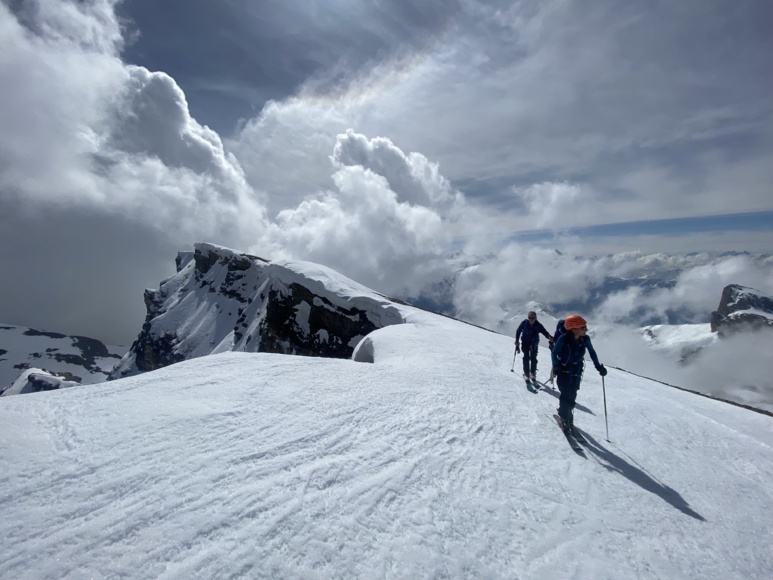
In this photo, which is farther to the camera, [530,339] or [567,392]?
[530,339]

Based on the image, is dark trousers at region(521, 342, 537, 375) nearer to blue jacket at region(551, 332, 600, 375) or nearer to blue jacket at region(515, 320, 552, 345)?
blue jacket at region(515, 320, 552, 345)

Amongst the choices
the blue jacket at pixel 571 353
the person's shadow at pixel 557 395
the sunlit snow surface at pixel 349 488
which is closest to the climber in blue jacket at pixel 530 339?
the person's shadow at pixel 557 395

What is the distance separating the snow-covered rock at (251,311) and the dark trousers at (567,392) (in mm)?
26425

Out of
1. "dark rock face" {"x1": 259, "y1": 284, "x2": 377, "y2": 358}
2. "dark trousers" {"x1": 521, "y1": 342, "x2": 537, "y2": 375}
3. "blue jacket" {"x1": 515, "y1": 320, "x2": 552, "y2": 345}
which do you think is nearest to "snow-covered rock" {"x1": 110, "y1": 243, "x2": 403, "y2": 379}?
"dark rock face" {"x1": 259, "y1": 284, "x2": 377, "y2": 358}

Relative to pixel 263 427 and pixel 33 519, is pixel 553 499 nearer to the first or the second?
pixel 263 427

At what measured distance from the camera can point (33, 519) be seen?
12.4 ft

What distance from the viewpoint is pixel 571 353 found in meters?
7.57

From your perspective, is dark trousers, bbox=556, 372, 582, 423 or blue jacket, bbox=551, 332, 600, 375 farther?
blue jacket, bbox=551, 332, 600, 375

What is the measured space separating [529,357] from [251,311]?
102 metres

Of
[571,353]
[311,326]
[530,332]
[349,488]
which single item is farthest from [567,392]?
[311,326]

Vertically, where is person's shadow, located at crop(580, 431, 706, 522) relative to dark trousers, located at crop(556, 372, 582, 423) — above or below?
below

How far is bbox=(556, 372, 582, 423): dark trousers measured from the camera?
7383 millimetres

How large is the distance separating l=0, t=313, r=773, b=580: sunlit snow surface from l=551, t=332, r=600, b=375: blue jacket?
4.57 ft

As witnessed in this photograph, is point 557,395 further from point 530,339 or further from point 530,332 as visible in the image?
point 530,332
